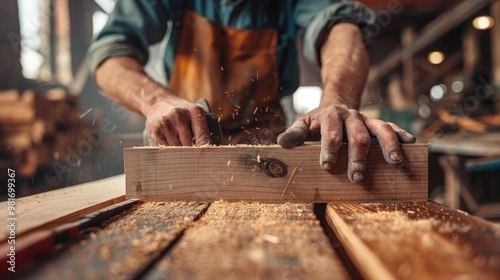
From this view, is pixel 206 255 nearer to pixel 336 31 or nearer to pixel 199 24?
pixel 336 31

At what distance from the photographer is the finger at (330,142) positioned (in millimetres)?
1154

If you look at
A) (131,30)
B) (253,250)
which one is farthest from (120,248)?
(131,30)

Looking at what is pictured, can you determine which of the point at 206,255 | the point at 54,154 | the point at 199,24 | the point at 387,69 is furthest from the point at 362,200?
the point at 387,69

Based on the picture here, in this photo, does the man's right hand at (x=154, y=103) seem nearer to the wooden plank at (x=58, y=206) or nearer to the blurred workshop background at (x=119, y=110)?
the wooden plank at (x=58, y=206)

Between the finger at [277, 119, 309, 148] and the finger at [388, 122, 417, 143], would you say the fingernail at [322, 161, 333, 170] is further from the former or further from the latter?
the finger at [388, 122, 417, 143]

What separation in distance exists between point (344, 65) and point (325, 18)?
0.33 metres

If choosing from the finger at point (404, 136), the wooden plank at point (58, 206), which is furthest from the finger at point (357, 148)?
the wooden plank at point (58, 206)

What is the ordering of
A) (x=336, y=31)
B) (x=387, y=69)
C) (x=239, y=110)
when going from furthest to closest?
1. (x=387, y=69)
2. (x=239, y=110)
3. (x=336, y=31)

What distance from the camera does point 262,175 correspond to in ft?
4.05

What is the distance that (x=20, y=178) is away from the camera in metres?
4.91

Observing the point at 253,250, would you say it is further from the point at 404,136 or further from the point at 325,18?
the point at 325,18

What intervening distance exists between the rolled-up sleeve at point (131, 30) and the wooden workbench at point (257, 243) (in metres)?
Result: 1.11

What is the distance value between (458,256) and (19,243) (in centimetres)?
75

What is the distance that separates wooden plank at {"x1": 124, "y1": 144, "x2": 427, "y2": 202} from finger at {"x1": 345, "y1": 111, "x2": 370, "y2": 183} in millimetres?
35
